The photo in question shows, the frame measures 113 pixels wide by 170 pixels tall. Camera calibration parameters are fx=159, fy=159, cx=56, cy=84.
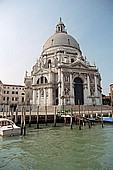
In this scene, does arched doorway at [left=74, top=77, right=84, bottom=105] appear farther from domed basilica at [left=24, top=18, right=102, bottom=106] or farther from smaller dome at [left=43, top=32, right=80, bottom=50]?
smaller dome at [left=43, top=32, right=80, bottom=50]

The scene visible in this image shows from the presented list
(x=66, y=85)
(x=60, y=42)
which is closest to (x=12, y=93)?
(x=60, y=42)

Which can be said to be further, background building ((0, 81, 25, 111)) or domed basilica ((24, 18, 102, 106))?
background building ((0, 81, 25, 111))

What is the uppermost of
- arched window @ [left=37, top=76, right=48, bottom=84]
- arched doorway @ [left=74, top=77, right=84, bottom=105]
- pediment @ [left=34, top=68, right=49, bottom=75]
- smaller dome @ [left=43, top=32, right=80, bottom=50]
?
smaller dome @ [left=43, top=32, right=80, bottom=50]

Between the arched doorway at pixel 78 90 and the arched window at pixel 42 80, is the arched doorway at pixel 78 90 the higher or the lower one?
the lower one

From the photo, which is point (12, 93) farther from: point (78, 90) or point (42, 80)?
point (78, 90)

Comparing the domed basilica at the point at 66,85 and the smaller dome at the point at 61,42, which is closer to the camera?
the domed basilica at the point at 66,85

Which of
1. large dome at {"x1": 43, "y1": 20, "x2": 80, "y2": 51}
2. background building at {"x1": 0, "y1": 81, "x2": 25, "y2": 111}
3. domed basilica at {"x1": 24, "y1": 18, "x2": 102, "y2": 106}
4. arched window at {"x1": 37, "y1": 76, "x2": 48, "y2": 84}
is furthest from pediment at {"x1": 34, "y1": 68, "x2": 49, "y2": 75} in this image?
background building at {"x1": 0, "y1": 81, "x2": 25, "y2": 111}

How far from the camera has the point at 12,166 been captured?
5773 millimetres

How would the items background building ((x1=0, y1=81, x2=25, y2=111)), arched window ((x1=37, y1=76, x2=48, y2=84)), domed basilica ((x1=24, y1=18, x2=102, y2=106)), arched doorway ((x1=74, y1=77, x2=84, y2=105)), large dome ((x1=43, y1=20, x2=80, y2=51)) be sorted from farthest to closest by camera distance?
background building ((x1=0, y1=81, x2=25, y2=111)) < large dome ((x1=43, y1=20, x2=80, y2=51)) < arched window ((x1=37, y1=76, x2=48, y2=84)) < arched doorway ((x1=74, y1=77, x2=84, y2=105)) < domed basilica ((x1=24, y1=18, x2=102, y2=106))

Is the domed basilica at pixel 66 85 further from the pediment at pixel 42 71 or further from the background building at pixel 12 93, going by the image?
the background building at pixel 12 93

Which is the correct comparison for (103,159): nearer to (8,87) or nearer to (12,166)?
(12,166)

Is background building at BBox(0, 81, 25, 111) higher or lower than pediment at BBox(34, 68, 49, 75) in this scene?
lower

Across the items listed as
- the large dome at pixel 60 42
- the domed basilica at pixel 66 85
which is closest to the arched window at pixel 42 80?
Result: the domed basilica at pixel 66 85

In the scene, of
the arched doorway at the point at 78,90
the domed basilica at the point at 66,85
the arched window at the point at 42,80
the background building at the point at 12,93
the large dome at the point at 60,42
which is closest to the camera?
the domed basilica at the point at 66,85
